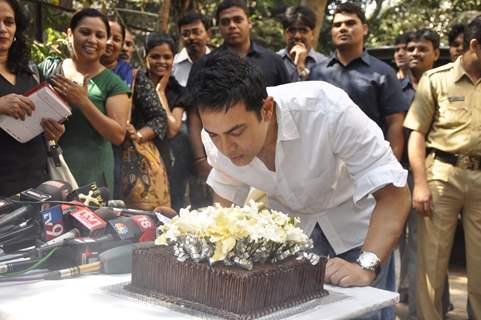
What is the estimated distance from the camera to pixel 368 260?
206 centimetres

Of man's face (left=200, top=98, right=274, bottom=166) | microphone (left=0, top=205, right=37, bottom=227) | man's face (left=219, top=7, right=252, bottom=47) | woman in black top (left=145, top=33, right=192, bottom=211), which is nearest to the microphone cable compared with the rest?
microphone (left=0, top=205, right=37, bottom=227)

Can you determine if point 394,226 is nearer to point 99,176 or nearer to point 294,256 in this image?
point 294,256

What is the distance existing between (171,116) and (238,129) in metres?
2.37

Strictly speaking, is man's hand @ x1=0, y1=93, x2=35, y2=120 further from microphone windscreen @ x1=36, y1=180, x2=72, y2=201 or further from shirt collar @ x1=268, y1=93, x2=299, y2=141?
shirt collar @ x1=268, y1=93, x2=299, y2=141

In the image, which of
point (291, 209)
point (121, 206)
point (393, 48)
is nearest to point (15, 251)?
point (121, 206)

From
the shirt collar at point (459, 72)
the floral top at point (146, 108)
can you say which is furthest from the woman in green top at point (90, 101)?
the shirt collar at point (459, 72)

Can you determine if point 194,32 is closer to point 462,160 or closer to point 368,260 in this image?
point 462,160

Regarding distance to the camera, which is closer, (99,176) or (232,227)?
(232,227)

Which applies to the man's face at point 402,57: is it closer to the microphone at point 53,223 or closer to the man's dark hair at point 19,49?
the man's dark hair at point 19,49

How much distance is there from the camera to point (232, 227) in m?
1.64

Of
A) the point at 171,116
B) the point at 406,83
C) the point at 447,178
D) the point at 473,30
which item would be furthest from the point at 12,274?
the point at 406,83

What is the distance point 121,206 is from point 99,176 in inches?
42.6

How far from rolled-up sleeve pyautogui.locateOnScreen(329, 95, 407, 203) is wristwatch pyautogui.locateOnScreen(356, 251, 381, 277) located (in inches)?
8.8

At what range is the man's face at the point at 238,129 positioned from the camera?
200cm
